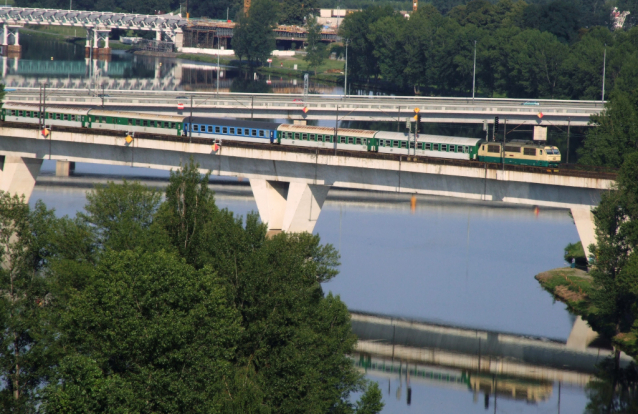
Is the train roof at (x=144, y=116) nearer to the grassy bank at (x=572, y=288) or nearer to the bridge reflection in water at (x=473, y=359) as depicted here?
the bridge reflection in water at (x=473, y=359)

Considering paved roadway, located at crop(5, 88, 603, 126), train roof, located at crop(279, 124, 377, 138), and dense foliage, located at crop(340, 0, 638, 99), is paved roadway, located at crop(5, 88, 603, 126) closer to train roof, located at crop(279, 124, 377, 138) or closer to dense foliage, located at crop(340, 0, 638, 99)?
dense foliage, located at crop(340, 0, 638, 99)

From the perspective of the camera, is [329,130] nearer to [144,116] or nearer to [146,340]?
[144,116]

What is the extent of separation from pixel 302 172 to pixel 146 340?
44490 mm

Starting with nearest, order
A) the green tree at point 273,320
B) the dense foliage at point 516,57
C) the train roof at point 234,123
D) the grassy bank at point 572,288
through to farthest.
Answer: the green tree at point 273,320 < the grassy bank at point 572,288 < the train roof at point 234,123 < the dense foliage at point 516,57

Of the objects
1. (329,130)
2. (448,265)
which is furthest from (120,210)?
(448,265)

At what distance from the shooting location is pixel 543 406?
5344cm

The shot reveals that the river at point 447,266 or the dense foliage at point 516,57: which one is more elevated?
the dense foliage at point 516,57

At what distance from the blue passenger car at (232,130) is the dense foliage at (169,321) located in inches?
1348

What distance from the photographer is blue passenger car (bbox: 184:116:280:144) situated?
3324 inches

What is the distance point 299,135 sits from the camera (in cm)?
8325

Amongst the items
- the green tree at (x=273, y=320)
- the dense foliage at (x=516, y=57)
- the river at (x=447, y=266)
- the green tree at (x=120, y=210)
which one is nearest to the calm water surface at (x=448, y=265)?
the river at (x=447, y=266)

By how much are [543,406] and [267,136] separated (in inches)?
1579

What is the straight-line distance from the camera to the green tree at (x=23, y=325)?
38906 mm

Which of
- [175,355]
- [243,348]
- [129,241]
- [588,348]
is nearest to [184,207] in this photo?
[129,241]
